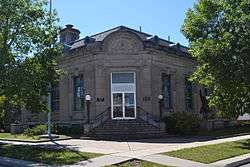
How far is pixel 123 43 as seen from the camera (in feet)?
111

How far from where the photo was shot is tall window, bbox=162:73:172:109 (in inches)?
1436

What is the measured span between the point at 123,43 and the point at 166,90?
6076 mm

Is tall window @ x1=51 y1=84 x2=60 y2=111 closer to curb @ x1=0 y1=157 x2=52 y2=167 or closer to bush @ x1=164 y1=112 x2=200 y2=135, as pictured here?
bush @ x1=164 y1=112 x2=200 y2=135

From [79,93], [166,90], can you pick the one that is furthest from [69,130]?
[166,90]

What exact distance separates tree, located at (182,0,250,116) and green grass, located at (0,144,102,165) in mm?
8674

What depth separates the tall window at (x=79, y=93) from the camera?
35469 mm

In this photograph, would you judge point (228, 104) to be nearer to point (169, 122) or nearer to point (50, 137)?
point (169, 122)

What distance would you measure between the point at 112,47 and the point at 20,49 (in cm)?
1154

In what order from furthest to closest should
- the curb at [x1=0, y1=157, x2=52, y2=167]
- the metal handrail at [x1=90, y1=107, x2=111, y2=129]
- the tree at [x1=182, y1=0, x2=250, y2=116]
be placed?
1. the metal handrail at [x1=90, y1=107, x2=111, y2=129]
2. the tree at [x1=182, y1=0, x2=250, y2=116]
3. the curb at [x1=0, y1=157, x2=52, y2=167]

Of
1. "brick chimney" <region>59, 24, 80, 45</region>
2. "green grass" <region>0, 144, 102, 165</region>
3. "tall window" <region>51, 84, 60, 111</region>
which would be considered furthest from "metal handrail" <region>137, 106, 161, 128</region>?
"brick chimney" <region>59, 24, 80, 45</region>

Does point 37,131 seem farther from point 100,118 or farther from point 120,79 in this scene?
point 120,79

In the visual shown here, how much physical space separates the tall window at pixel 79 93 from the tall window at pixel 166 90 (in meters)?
6.78

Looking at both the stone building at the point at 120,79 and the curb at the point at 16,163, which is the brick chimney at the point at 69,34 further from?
the curb at the point at 16,163

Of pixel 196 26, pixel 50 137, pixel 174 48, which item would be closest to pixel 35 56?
pixel 50 137
